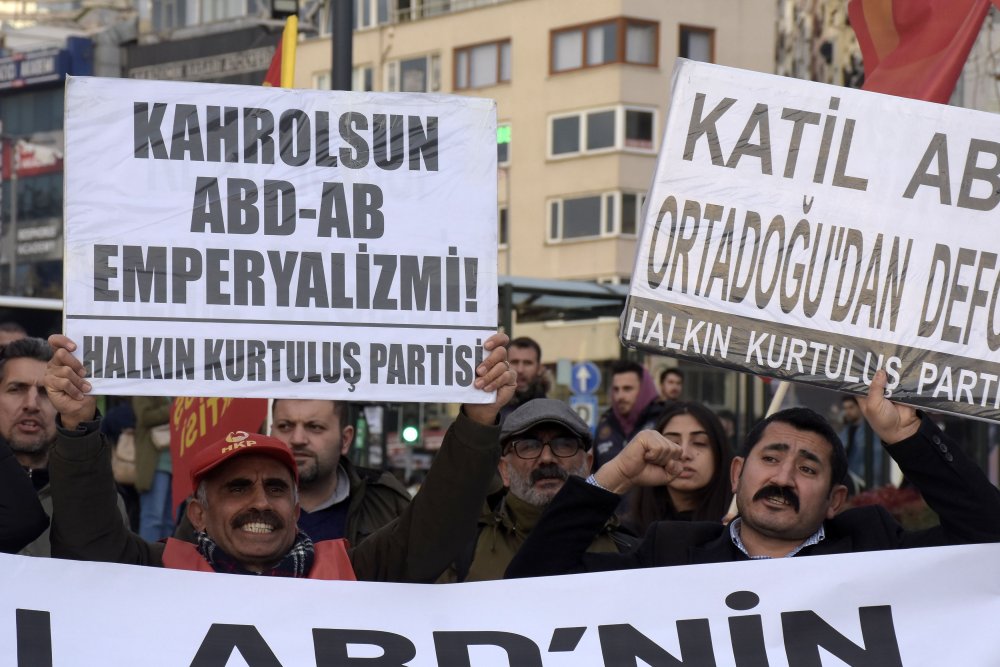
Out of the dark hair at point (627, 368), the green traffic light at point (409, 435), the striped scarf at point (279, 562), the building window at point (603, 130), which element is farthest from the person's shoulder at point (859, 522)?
the building window at point (603, 130)

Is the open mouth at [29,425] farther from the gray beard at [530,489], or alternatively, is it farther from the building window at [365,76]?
the building window at [365,76]

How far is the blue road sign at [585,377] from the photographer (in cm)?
2480

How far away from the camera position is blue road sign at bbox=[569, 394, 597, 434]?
68.2 ft

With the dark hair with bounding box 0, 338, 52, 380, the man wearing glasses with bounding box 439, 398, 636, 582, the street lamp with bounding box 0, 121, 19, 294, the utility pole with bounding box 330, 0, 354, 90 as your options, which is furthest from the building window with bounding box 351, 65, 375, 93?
the man wearing glasses with bounding box 439, 398, 636, 582

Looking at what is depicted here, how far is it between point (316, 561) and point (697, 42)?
42423mm

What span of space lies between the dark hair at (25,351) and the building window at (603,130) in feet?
128

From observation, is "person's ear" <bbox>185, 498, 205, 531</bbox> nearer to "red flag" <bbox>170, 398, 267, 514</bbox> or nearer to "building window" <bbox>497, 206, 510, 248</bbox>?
"red flag" <bbox>170, 398, 267, 514</bbox>

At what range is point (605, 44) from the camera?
4522 cm

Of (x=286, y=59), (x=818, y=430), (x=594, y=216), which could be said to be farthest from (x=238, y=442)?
(x=594, y=216)

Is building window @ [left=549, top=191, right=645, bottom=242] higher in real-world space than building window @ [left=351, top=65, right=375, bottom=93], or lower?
lower

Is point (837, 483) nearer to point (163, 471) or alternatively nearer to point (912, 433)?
point (912, 433)

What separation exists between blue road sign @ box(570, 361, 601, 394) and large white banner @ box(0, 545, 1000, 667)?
790 inches

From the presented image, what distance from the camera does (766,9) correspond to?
150ft

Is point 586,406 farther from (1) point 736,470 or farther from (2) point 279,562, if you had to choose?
(2) point 279,562
